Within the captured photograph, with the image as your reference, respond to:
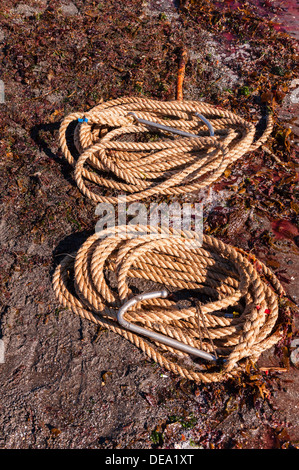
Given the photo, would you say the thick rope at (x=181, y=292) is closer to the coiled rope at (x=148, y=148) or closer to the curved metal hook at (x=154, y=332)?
the curved metal hook at (x=154, y=332)

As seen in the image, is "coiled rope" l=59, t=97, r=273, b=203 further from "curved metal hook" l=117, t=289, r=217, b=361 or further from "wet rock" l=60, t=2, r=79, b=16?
"wet rock" l=60, t=2, r=79, b=16

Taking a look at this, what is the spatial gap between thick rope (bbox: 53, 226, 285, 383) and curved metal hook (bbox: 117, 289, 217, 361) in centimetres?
5

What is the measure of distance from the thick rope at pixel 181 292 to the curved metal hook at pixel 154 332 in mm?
46

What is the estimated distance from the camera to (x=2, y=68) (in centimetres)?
347

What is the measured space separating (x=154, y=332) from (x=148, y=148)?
4.58 ft

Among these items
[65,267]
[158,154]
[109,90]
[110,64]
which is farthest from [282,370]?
[110,64]

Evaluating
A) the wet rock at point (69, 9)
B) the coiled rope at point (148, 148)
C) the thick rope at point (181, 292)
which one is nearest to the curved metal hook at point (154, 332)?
the thick rope at point (181, 292)

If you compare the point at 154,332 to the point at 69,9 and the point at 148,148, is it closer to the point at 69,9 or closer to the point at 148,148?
the point at 148,148

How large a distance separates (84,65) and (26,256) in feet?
6.42

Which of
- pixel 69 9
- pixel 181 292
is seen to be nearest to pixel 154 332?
pixel 181 292

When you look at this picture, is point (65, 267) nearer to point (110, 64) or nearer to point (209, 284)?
point (209, 284)

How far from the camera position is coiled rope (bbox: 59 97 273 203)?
2783mm

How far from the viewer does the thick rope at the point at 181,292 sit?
2.17 m
